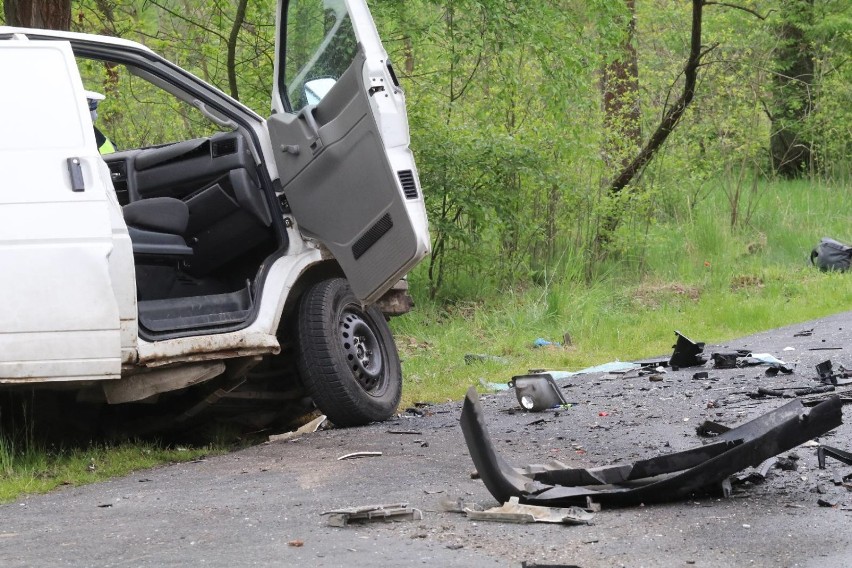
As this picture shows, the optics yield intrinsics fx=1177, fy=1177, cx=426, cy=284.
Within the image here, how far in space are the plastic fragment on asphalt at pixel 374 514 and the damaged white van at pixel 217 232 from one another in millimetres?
1780

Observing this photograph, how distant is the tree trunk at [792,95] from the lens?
18828 mm

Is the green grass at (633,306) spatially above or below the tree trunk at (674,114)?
below

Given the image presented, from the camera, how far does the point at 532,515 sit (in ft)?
13.3

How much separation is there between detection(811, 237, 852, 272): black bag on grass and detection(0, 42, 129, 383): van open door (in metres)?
10.9

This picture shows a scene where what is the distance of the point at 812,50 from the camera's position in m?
19.9

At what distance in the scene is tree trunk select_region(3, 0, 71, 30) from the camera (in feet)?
30.7

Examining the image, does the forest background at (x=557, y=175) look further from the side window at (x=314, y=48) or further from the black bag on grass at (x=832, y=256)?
the side window at (x=314, y=48)

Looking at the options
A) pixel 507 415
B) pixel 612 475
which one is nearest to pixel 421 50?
pixel 507 415

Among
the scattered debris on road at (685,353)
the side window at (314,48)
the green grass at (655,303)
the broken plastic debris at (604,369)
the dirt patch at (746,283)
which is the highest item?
the side window at (314,48)

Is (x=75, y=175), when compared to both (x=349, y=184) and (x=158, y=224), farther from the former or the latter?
(x=349, y=184)

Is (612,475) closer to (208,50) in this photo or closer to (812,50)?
(208,50)

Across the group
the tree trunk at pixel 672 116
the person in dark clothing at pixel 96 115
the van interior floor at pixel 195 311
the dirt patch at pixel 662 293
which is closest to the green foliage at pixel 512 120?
the tree trunk at pixel 672 116

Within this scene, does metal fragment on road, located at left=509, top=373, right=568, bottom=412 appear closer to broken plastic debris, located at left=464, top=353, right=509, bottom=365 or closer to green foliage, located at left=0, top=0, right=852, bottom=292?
broken plastic debris, located at left=464, top=353, right=509, bottom=365

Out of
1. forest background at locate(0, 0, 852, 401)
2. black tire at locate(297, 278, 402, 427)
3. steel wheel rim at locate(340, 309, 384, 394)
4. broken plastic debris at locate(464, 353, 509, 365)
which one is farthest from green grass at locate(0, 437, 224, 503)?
broken plastic debris at locate(464, 353, 509, 365)
